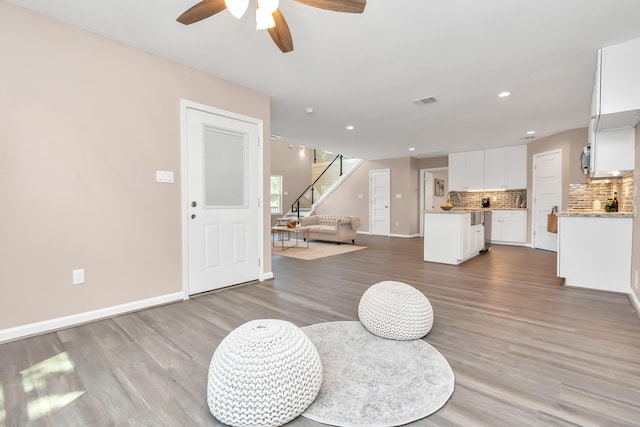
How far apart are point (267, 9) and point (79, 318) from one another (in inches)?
114

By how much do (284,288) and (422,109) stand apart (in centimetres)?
345

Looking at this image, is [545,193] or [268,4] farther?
[545,193]

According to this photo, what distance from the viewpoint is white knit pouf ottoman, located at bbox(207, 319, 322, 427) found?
135cm

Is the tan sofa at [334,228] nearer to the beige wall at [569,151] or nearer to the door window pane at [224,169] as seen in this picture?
the door window pane at [224,169]

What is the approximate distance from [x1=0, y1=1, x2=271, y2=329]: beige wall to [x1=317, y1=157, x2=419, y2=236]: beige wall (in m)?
7.07

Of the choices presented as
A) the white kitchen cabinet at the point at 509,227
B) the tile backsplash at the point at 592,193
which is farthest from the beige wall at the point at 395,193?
the tile backsplash at the point at 592,193

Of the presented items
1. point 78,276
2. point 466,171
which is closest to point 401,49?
point 78,276

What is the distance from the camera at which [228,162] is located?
365cm

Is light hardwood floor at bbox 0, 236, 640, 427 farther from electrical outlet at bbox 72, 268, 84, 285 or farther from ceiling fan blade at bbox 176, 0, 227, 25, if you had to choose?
ceiling fan blade at bbox 176, 0, 227, 25

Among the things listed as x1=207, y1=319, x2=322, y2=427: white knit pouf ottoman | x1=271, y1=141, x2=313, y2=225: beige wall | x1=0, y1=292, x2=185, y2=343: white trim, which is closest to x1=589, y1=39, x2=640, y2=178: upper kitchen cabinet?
x1=207, y1=319, x2=322, y2=427: white knit pouf ottoman

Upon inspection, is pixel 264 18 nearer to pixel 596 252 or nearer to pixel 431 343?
pixel 431 343

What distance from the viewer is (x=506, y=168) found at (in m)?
7.48

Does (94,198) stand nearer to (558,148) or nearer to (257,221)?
(257,221)

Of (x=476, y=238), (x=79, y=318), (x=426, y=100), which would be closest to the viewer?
(x=79, y=318)
